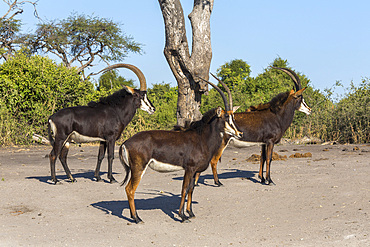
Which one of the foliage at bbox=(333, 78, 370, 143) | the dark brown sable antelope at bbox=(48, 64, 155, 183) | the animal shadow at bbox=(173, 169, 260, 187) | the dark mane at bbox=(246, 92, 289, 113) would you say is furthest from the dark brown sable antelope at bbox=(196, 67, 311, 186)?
the foliage at bbox=(333, 78, 370, 143)

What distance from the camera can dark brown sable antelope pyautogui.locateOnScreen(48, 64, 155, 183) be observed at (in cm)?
1041

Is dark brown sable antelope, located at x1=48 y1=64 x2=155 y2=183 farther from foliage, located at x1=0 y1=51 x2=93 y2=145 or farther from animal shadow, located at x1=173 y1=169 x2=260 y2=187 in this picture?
foliage, located at x1=0 y1=51 x2=93 y2=145

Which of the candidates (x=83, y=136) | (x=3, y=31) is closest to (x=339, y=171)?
(x=83, y=136)

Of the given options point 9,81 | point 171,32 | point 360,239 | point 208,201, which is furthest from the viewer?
point 9,81

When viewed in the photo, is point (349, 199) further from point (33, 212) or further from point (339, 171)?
point (33, 212)

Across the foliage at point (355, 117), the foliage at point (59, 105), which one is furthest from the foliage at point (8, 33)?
the foliage at point (355, 117)

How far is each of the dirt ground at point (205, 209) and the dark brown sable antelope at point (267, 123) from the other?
64cm

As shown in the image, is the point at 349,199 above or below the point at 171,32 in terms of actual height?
below

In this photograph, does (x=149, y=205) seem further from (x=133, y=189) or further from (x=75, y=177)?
(x=75, y=177)

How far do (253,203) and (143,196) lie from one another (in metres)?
2.10

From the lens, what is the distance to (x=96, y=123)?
421 inches

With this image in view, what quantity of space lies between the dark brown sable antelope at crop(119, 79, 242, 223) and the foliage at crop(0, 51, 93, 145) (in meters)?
12.8

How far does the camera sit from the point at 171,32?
48.3 feet

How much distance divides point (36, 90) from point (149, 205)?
1229 centimetres
